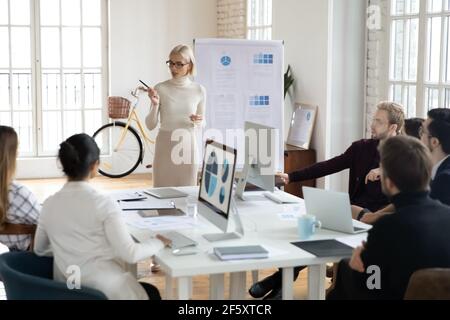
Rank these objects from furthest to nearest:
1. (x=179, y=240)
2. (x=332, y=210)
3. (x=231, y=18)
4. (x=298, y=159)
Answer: (x=231, y=18) < (x=298, y=159) < (x=332, y=210) < (x=179, y=240)

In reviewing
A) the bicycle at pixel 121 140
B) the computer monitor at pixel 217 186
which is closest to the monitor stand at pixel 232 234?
the computer monitor at pixel 217 186

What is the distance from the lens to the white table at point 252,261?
288 centimetres

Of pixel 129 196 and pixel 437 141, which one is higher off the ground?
pixel 437 141

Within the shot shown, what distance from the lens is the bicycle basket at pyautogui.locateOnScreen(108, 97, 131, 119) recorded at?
8688 millimetres

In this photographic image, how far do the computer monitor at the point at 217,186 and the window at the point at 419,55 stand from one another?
2.42m

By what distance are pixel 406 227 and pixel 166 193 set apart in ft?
6.44

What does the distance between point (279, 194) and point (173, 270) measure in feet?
5.41

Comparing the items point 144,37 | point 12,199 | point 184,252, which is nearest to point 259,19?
point 144,37

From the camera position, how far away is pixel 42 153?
→ 8.88 metres

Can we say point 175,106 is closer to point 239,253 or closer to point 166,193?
point 166,193

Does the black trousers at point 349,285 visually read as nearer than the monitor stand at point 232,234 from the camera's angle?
Yes

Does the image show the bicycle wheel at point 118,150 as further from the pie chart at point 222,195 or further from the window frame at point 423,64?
the pie chart at point 222,195

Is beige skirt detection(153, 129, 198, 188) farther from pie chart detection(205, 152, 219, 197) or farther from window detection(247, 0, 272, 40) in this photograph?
window detection(247, 0, 272, 40)

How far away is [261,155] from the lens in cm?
404
